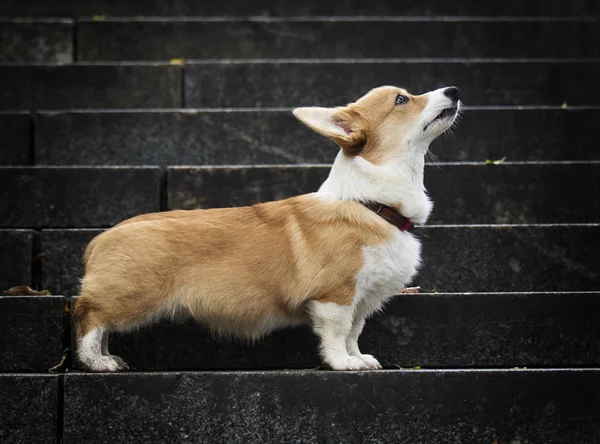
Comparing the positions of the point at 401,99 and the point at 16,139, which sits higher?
the point at 401,99

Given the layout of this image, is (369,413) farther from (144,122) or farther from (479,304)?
(144,122)

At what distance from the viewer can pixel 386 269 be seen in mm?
4141

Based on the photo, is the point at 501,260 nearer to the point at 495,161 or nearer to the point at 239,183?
the point at 495,161

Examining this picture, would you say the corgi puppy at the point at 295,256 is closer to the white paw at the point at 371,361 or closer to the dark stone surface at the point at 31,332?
the white paw at the point at 371,361

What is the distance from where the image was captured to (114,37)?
281 inches

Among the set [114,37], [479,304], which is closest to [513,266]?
[479,304]

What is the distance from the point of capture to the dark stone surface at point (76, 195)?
521 centimetres

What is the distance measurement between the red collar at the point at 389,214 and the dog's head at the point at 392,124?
22cm

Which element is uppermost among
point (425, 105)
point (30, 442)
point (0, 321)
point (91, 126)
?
point (425, 105)

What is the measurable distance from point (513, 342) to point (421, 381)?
2.50 ft

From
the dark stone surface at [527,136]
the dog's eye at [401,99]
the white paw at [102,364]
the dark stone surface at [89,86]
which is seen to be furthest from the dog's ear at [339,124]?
the dark stone surface at [89,86]

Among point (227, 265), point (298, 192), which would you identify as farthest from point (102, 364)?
point (298, 192)

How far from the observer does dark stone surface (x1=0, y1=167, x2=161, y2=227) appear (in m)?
5.21

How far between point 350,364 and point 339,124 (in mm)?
1087
